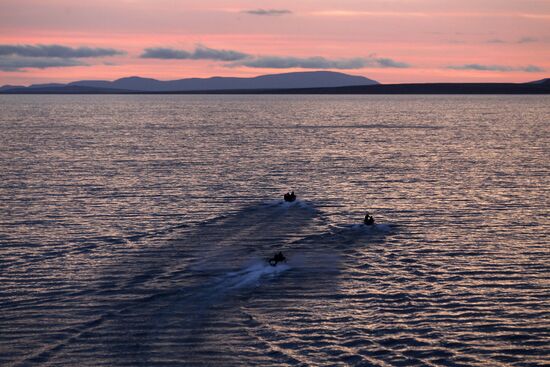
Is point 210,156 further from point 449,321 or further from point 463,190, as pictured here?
point 449,321

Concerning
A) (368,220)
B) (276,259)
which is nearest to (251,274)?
(276,259)

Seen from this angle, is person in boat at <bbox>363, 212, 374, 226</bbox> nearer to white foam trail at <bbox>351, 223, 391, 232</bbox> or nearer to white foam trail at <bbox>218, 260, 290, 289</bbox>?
white foam trail at <bbox>351, 223, 391, 232</bbox>

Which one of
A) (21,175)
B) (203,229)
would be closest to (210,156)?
(21,175)

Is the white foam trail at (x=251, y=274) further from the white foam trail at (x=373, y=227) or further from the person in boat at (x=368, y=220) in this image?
the person in boat at (x=368, y=220)

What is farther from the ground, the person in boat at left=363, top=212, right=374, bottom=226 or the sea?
the person in boat at left=363, top=212, right=374, bottom=226

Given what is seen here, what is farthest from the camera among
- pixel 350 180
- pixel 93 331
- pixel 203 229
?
pixel 350 180

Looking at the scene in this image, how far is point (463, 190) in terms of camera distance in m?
61.5

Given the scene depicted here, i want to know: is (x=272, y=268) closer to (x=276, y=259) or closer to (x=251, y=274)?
(x=276, y=259)

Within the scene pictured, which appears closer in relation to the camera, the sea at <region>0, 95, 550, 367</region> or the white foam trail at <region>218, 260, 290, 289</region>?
the sea at <region>0, 95, 550, 367</region>

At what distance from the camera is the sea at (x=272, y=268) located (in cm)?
2505

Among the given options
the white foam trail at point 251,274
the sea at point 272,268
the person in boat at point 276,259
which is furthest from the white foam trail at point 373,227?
the white foam trail at point 251,274

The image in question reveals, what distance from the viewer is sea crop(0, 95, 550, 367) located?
25.0 metres

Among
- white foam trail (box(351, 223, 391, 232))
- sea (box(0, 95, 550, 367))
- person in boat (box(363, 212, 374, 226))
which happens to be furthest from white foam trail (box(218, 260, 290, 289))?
person in boat (box(363, 212, 374, 226))

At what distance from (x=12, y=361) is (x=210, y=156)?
69.6 metres
